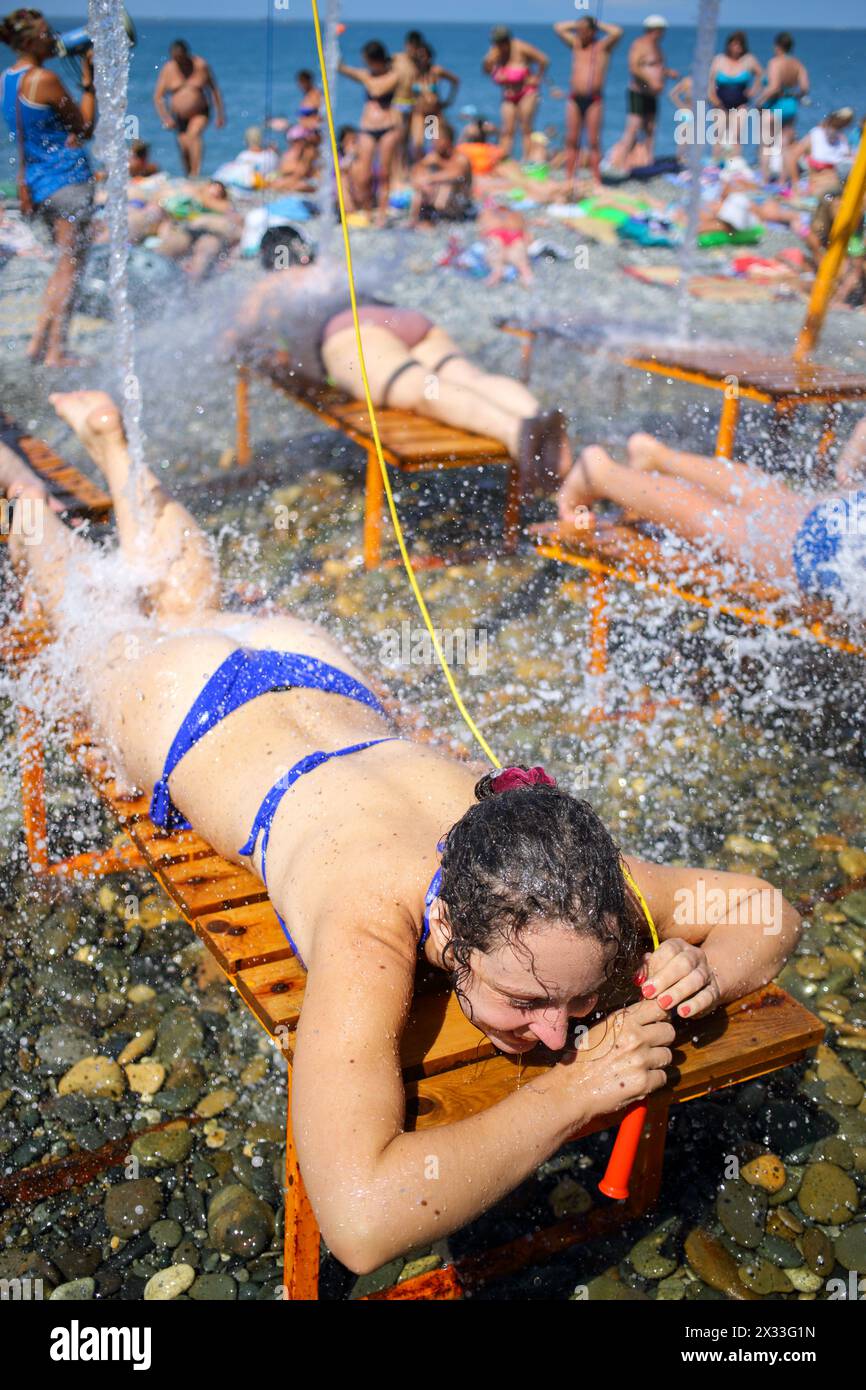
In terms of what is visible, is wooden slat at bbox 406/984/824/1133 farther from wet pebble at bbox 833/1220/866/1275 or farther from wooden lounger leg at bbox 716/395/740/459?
wooden lounger leg at bbox 716/395/740/459

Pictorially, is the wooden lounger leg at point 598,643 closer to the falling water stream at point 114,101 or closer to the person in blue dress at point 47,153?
the falling water stream at point 114,101

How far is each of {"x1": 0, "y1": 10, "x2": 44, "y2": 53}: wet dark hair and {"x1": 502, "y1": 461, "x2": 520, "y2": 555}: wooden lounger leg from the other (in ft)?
16.5

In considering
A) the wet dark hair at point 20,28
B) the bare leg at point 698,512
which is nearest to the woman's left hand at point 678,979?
the bare leg at point 698,512

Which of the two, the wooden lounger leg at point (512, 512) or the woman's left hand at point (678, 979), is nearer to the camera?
the woman's left hand at point (678, 979)

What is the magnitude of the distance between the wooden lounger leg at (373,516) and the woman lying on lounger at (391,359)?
1.99 ft

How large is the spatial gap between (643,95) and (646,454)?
15.2 metres

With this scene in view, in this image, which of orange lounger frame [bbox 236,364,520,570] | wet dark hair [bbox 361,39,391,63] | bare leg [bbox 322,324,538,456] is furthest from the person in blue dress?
wet dark hair [bbox 361,39,391,63]

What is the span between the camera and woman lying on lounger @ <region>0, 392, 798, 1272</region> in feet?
6.68

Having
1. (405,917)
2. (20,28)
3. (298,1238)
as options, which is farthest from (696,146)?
(298,1238)

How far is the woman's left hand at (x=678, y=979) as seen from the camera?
2398 mm

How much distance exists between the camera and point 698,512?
15.6 feet

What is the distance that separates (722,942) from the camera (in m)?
2.64

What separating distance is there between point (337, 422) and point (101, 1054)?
386cm

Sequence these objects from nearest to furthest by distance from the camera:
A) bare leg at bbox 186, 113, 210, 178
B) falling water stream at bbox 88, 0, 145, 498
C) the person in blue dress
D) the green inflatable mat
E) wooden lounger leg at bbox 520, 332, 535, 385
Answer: falling water stream at bbox 88, 0, 145, 498, the person in blue dress, wooden lounger leg at bbox 520, 332, 535, 385, the green inflatable mat, bare leg at bbox 186, 113, 210, 178
